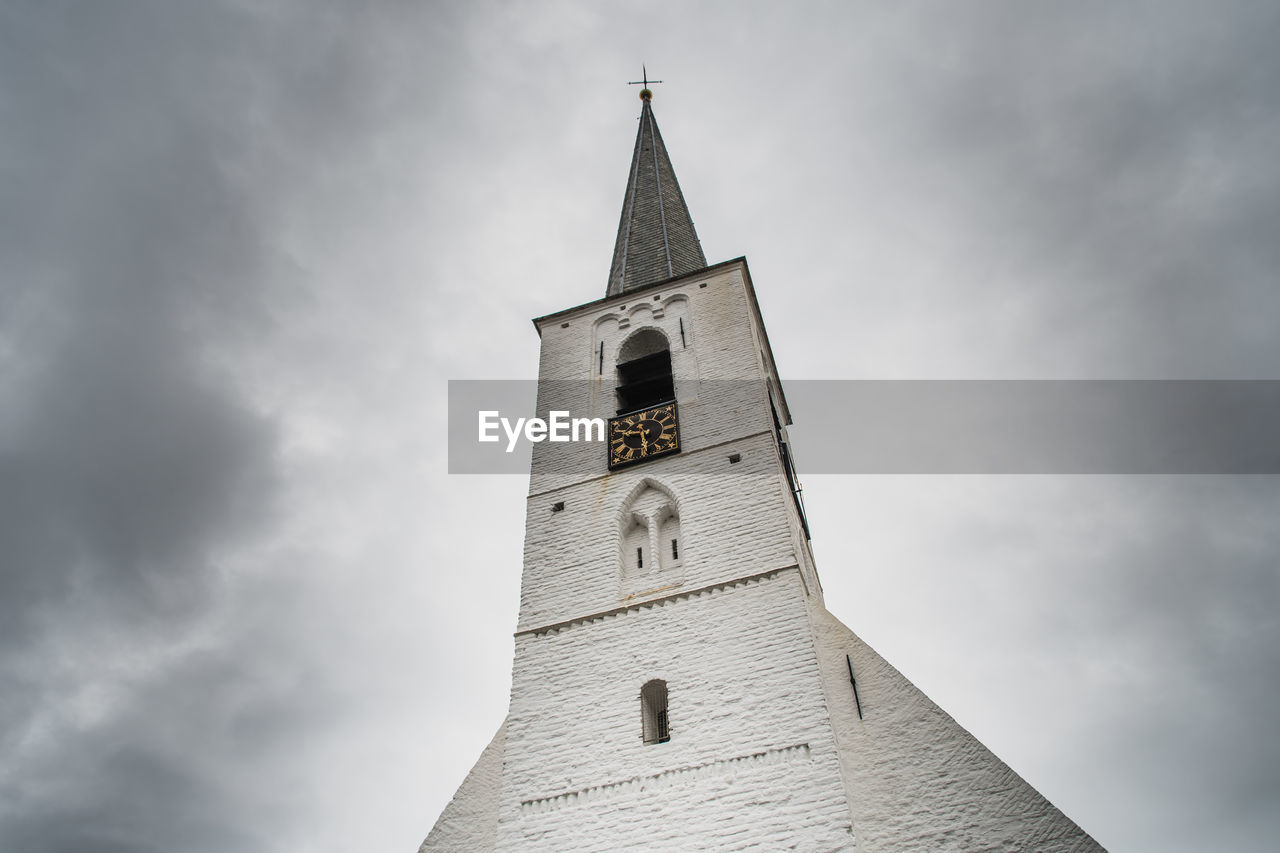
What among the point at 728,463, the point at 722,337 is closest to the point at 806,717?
the point at 728,463

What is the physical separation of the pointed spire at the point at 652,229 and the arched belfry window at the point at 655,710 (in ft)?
34.8

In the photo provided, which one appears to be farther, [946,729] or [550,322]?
[550,322]

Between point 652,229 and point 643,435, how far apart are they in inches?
418

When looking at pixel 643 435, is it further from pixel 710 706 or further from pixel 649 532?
pixel 710 706

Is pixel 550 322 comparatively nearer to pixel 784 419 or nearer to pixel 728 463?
pixel 784 419

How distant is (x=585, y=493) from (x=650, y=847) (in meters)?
6.42


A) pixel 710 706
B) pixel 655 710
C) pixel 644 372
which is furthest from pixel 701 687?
pixel 644 372

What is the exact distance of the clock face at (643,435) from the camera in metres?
16.3

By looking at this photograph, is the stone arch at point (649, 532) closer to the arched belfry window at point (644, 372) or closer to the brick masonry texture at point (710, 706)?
the brick masonry texture at point (710, 706)

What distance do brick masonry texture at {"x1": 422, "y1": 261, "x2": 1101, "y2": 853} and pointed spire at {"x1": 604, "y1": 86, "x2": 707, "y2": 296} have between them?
23.4 feet

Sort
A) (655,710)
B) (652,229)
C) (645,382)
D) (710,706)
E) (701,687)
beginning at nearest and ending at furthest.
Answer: (710,706), (701,687), (655,710), (645,382), (652,229)

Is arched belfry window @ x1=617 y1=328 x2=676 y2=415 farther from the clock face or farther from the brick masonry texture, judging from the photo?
the brick masonry texture

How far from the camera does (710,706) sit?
11.9 meters

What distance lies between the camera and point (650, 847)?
10.7 meters
